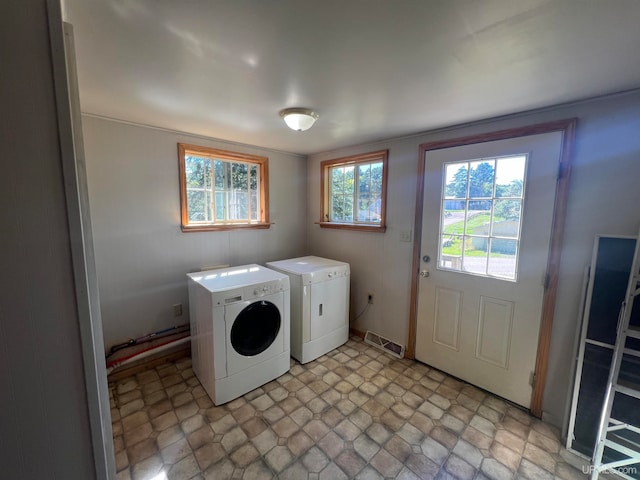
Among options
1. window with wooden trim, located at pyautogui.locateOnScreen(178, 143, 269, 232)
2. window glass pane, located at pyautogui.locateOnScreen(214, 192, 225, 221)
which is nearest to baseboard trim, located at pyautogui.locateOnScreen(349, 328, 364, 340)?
window with wooden trim, located at pyautogui.locateOnScreen(178, 143, 269, 232)

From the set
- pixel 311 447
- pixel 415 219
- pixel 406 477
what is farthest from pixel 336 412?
pixel 415 219

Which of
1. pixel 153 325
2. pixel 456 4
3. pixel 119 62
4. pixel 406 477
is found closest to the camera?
pixel 456 4

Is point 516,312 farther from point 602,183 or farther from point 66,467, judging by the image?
point 66,467

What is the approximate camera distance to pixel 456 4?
877 millimetres

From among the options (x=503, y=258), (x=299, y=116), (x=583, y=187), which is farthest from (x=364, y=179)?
(x=583, y=187)

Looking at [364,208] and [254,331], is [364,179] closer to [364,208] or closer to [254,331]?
[364,208]

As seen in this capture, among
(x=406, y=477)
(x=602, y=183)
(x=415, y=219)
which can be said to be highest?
(x=602, y=183)

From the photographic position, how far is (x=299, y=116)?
1813 millimetres

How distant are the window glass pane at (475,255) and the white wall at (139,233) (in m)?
2.28

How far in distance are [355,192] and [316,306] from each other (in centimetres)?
135

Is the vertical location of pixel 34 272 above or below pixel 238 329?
above

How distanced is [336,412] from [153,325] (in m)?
1.78

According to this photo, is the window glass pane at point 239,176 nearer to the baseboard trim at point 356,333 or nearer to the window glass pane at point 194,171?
the window glass pane at point 194,171

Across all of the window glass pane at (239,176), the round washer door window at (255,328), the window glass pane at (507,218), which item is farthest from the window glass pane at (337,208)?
the window glass pane at (507,218)
